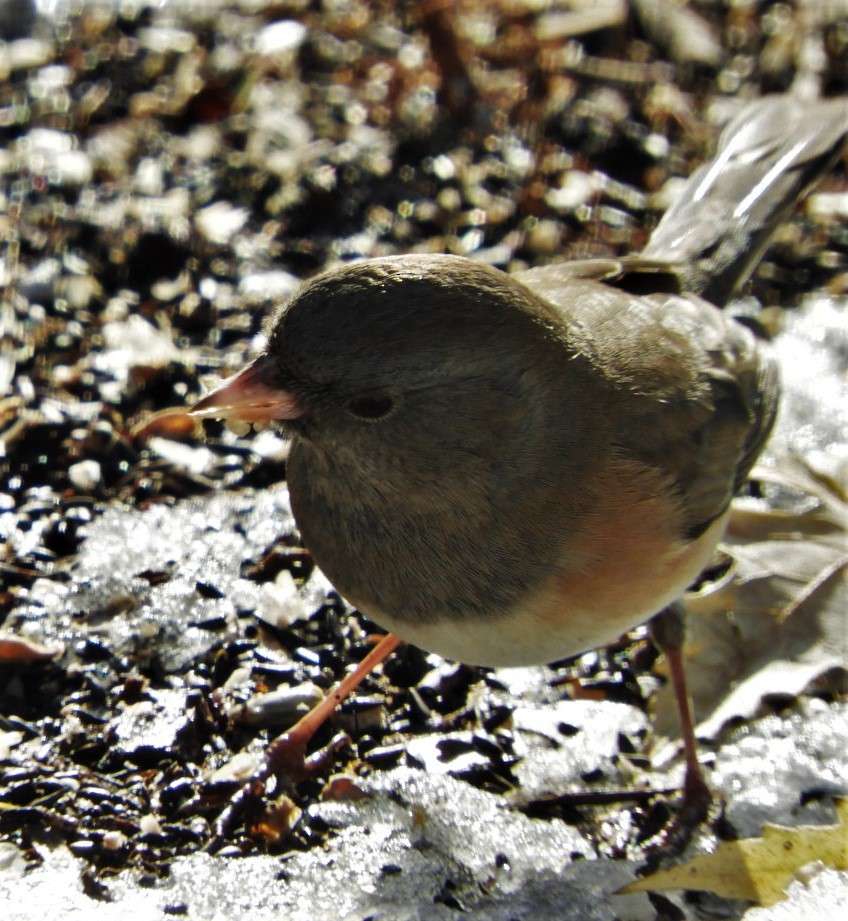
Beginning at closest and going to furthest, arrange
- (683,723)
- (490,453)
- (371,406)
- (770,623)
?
(371,406), (490,453), (683,723), (770,623)

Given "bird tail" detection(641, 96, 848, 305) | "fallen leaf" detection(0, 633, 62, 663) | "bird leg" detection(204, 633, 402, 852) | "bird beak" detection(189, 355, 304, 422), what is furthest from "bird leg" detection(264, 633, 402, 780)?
"bird tail" detection(641, 96, 848, 305)

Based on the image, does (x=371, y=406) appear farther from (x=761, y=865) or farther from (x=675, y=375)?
(x=761, y=865)

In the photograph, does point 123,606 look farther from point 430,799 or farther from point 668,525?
point 668,525

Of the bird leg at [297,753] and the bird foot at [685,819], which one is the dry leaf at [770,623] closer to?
the bird foot at [685,819]

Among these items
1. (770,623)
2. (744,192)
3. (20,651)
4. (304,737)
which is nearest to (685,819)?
(770,623)

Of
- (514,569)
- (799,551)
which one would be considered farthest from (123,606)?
(799,551)

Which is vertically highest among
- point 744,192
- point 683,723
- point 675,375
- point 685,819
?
point 744,192

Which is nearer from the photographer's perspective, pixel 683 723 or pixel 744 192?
pixel 683 723

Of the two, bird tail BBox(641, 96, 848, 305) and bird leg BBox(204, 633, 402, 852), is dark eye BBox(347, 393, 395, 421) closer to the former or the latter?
bird leg BBox(204, 633, 402, 852)
